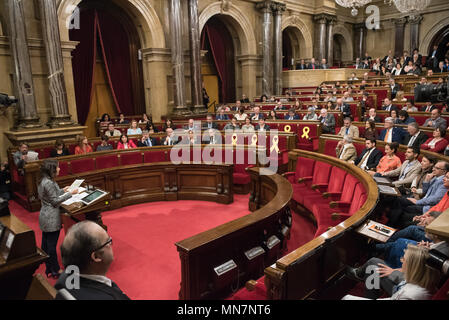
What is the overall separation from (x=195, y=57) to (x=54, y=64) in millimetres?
4324

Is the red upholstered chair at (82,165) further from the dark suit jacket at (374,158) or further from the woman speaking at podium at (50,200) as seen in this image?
the dark suit jacket at (374,158)

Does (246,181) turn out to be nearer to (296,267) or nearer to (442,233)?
(296,267)

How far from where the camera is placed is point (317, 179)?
4.91 metres

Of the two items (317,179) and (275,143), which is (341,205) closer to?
(317,179)

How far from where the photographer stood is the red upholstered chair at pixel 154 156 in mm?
6008

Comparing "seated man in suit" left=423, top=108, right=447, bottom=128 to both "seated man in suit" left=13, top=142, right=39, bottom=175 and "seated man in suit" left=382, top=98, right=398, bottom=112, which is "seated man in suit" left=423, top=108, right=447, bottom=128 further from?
"seated man in suit" left=13, top=142, right=39, bottom=175

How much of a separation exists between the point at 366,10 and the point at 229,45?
32.1 ft

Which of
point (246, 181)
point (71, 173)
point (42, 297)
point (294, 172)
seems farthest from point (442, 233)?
point (71, 173)

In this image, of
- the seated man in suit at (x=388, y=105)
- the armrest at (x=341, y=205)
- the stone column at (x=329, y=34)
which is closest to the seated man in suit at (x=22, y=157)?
the armrest at (x=341, y=205)

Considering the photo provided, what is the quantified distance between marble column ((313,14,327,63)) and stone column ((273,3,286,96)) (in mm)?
3428

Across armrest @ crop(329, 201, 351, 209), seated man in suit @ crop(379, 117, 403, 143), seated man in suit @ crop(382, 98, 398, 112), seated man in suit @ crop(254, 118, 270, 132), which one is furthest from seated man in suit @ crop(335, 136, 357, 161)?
seated man in suit @ crop(382, 98, 398, 112)

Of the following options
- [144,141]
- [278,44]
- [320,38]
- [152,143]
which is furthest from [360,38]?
[144,141]

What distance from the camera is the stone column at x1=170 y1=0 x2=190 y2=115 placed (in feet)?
32.8

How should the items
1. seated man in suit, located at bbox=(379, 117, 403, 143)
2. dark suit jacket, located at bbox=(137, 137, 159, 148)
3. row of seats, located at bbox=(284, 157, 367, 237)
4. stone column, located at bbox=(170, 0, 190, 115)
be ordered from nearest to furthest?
row of seats, located at bbox=(284, 157, 367, 237)
seated man in suit, located at bbox=(379, 117, 403, 143)
dark suit jacket, located at bbox=(137, 137, 159, 148)
stone column, located at bbox=(170, 0, 190, 115)
